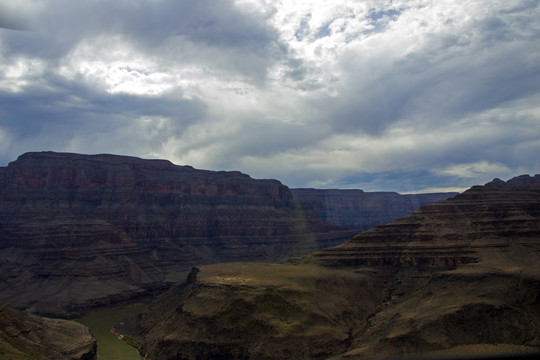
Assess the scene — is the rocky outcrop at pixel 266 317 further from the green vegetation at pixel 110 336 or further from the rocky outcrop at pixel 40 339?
the rocky outcrop at pixel 40 339

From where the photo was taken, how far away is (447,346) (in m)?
46.3

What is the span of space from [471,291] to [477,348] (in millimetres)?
13417

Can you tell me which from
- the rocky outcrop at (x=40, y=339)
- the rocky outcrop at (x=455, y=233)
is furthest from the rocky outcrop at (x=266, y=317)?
the rocky outcrop at (x=40, y=339)

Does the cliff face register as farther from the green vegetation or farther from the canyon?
the green vegetation

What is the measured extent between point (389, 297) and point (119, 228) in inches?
4268

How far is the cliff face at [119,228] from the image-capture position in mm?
109375

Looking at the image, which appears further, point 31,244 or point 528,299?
point 31,244

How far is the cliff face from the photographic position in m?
109

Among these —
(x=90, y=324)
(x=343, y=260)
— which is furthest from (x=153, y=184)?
(x=343, y=260)

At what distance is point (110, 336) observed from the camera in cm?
7525

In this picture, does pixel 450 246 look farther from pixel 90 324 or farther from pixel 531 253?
pixel 90 324

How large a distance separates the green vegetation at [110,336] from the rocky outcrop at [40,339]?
4.56 metres

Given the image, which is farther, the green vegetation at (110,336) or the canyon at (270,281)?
the green vegetation at (110,336)

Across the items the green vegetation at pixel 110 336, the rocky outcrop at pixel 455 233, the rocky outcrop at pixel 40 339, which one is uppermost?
the rocky outcrop at pixel 455 233
